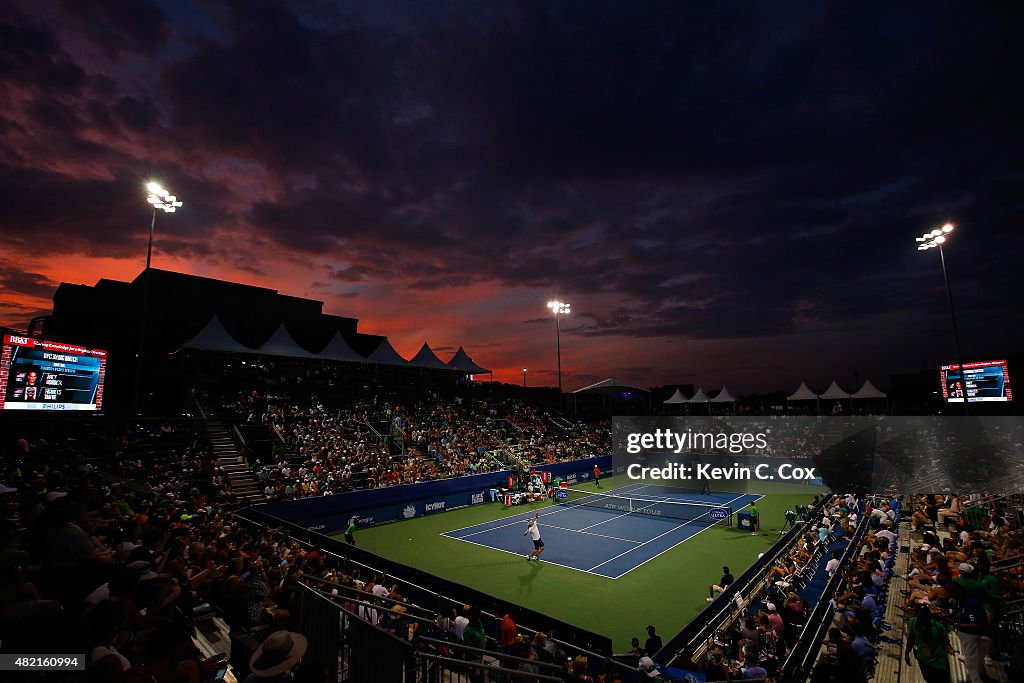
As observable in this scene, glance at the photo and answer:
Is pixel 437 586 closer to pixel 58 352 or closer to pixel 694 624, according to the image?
pixel 694 624

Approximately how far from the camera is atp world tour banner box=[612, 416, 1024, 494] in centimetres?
2686

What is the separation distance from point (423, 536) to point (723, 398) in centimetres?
4205

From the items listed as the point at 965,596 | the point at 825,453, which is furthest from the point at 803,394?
the point at 965,596

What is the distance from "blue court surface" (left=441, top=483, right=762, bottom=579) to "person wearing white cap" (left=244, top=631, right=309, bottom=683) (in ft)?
48.4

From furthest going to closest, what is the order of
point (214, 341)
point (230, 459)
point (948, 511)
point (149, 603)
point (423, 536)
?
1. point (214, 341)
2. point (230, 459)
3. point (423, 536)
4. point (948, 511)
5. point (149, 603)

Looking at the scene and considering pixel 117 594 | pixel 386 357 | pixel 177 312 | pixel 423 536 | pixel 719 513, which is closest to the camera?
pixel 117 594

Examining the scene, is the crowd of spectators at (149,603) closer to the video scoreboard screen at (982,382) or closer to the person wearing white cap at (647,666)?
the person wearing white cap at (647,666)

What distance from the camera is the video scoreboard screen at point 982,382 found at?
2720 cm

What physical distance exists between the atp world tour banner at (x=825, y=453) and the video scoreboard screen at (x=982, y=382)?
130 centimetres

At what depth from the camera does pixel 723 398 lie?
54.2 meters

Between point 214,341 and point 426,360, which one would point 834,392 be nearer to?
point 426,360

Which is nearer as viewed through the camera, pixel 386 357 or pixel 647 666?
pixel 647 666

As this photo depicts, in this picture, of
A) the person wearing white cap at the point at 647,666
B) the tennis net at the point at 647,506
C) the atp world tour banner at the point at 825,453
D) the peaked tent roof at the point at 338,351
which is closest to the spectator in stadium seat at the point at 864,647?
the person wearing white cap at the point at 647,666

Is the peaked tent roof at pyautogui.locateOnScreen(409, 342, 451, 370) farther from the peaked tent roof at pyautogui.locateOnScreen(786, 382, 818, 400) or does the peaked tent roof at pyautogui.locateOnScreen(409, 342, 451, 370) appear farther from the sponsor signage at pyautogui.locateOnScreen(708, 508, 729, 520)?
the peaked tent roof at pyautogui.locateOnScreen(786, 382, 818, 400)
